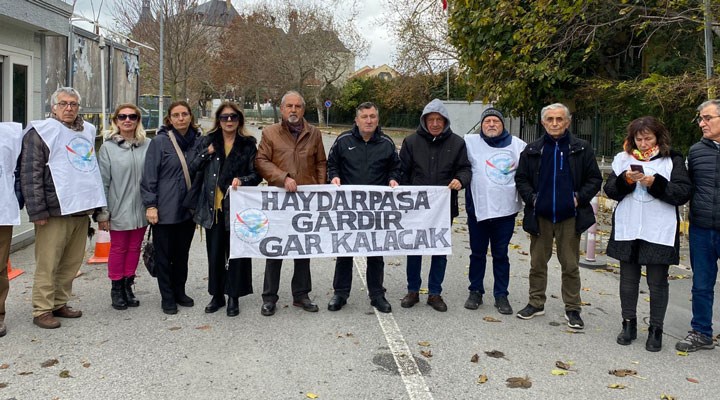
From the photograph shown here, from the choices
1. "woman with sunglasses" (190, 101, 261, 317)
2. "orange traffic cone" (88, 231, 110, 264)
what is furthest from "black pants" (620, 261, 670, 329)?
"orange traffic cone" (88, 231, 110, 264)

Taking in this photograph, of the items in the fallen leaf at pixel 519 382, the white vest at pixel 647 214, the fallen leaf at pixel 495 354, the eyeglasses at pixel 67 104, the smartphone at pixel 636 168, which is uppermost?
the eyeglasses at pixel 67 104

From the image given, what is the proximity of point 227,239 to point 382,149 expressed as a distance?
5.72 feet

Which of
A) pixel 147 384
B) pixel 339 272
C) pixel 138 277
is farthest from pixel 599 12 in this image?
pixel 147 384

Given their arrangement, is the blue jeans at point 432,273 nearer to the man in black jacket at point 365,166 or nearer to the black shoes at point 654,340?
the man in black jacket at point 365,166

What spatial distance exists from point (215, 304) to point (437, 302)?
2187mm

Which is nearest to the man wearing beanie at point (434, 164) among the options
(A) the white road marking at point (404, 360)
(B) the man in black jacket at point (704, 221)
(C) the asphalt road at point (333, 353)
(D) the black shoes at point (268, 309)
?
(C) the asphalt road at point (333, 353)

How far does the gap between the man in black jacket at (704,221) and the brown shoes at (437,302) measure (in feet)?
6.76

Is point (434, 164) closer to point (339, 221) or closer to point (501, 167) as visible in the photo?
point (501, 167)

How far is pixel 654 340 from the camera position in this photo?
5.01 m

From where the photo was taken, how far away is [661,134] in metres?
5.04

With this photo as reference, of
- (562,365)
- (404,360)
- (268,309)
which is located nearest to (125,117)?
(268,309)

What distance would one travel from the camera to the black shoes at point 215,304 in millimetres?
5828

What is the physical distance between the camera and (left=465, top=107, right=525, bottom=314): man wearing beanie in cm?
588

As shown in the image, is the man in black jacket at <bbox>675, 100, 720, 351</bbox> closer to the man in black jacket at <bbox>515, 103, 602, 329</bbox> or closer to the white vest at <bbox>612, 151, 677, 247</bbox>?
the white vest at <bbox>612, 151, 677, 247</bbox>
